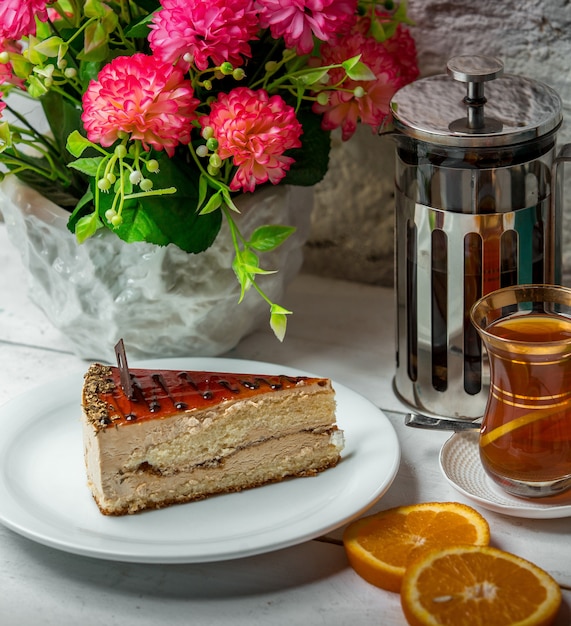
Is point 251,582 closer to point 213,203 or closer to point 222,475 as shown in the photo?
point 222,475

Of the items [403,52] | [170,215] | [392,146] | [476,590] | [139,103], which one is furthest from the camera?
[392,146]

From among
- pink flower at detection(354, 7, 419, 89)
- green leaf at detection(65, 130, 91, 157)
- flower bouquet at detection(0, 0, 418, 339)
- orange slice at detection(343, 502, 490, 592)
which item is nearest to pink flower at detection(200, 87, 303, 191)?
flower bouquet at detection(0, 0, 418, 339)

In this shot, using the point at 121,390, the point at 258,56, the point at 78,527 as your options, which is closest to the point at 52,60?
the point at 258,56

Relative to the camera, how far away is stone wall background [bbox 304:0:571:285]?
115 cm

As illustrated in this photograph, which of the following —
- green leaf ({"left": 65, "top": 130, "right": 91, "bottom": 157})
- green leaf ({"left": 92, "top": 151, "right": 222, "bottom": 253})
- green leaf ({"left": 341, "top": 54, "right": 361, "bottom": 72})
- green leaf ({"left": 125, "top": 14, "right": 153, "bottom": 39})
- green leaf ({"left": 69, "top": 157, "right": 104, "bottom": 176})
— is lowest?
green leaf ({"left": 92, "top": 151, "right": 222, "bottom": 253})

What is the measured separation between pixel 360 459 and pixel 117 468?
228 millimetres

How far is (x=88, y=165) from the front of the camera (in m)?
0.95

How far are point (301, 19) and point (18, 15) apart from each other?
0.83ft

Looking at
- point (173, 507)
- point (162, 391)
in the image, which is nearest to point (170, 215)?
point (162, 391)

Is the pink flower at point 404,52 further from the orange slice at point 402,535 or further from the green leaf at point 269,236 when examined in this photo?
the orange slice at point 402,535

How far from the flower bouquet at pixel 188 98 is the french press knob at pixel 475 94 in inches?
3.3

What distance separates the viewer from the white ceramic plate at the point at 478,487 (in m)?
0.88

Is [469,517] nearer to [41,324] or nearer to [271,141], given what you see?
[271,141]

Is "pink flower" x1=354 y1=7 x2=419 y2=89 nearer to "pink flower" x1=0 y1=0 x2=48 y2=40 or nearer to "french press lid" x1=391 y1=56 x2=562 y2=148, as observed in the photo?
"french press lid" x1=391 y1=56 x2=562 y2=148
